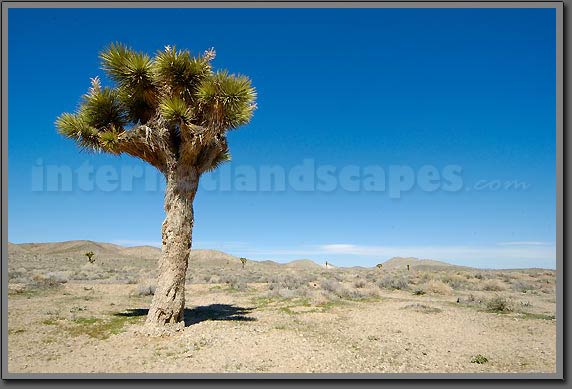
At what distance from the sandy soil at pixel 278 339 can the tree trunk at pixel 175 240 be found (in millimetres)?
752

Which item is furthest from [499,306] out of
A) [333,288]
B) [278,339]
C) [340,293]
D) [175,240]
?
[175,240]

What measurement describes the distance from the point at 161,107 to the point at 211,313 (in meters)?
6.24

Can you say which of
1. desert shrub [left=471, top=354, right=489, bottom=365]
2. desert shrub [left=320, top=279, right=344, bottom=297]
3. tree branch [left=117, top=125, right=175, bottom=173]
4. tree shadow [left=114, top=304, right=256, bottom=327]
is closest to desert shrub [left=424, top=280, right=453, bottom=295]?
desert shrub [left=320, top=279, right=344, bottom=297]

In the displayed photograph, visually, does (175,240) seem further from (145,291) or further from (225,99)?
(145,291)

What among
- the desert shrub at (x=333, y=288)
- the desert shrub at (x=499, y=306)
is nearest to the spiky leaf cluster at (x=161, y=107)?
the desert shrub at (x=333, y=288)

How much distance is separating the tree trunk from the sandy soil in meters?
0.75

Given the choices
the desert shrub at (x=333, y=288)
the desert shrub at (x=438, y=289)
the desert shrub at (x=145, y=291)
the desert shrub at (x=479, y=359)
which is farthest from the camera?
the desert shrub at (x=438, y=289)

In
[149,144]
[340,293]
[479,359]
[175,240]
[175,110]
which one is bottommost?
[340,293]

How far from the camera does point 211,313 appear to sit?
11.6 metres

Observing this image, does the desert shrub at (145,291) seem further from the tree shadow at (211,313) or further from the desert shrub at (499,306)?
the desert shrub at (499,306)

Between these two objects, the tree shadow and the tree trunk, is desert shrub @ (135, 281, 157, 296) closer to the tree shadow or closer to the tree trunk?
the tree shadow

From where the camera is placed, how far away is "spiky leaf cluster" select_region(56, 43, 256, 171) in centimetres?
873

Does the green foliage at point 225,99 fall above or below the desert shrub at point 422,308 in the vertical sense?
above

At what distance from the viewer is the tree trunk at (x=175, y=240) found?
9188 millimetres
